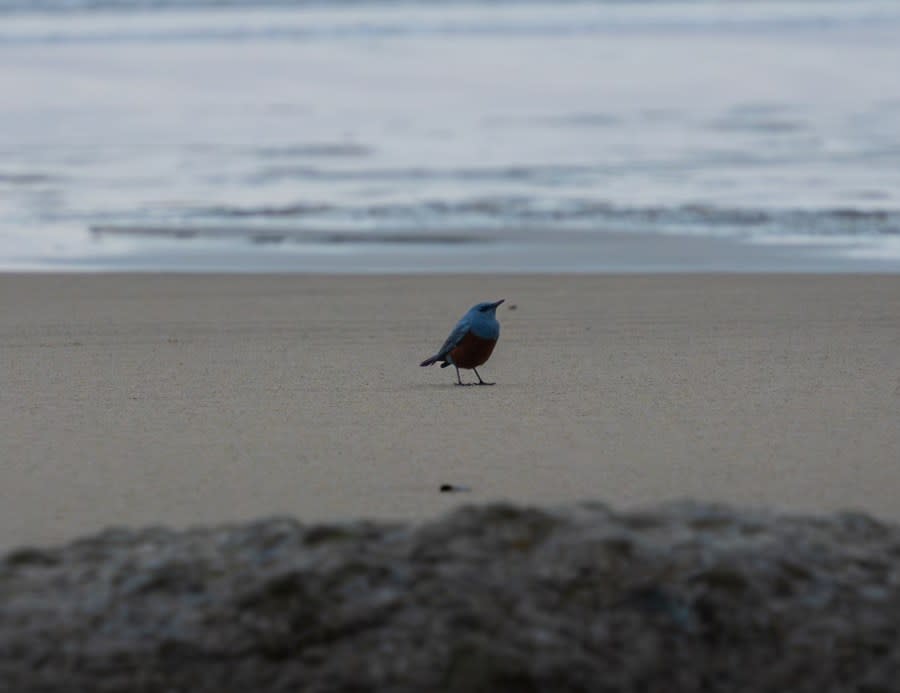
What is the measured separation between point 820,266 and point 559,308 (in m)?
3.22

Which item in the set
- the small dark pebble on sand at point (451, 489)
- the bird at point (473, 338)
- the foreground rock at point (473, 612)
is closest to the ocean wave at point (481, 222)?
the bird at point (473, 338)

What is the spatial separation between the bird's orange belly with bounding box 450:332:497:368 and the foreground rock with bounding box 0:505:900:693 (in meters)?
3.26

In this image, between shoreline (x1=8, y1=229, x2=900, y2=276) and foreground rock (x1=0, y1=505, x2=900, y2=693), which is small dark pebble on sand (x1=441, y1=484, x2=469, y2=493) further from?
shoreline (x1=8, y1=229, x2=900, y2=276)

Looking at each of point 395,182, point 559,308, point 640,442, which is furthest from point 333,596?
point 395,182

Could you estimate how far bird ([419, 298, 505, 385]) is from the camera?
7.73 metres

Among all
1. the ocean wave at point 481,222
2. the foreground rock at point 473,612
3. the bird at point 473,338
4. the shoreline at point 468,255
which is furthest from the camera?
the ocean wave at point 481,222

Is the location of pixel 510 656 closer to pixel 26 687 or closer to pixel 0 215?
pixel 26 687

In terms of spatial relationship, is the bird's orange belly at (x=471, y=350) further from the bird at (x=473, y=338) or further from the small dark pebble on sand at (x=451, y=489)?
the small dark pebble on sand at (x=451, y=489)

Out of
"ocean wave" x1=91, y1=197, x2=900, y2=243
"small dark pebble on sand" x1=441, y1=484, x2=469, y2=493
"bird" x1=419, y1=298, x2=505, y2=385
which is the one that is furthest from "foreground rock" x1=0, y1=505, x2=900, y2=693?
"ocean wave" x1=91, y1=197, x2=900, y2=243

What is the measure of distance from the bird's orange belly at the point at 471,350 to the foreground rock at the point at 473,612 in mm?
3258

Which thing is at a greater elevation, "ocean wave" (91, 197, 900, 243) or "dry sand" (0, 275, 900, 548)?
"ocean wave" (91, 197, 900, 243)

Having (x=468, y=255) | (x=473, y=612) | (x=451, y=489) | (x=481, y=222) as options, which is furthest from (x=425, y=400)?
(x=481, y=222)

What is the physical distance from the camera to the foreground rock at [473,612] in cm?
391

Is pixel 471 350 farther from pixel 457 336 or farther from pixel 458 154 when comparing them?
pixel 458 154
